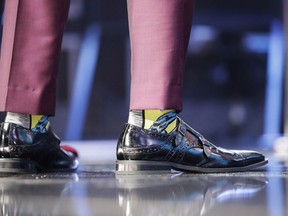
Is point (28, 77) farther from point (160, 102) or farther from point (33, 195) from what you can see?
point (33, 195)

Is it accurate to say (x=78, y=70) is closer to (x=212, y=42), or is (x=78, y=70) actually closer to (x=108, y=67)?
(x=108, y=67)

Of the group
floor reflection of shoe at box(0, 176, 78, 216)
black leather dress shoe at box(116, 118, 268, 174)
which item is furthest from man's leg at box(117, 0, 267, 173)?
floor reflection of shoe at box(0, 176, 78, 216)

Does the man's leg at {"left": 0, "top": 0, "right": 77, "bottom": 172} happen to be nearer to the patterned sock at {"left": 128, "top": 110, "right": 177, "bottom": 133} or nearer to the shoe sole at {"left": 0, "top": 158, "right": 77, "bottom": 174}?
the shoe sole at {"left": 0, "top": 158, "right": 77, "bottom": 174}

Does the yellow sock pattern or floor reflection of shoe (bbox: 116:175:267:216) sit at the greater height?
the yellow sock pattern

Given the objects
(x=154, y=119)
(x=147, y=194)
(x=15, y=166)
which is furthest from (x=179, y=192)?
(x=15, y=166)

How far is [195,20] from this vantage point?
3473mm

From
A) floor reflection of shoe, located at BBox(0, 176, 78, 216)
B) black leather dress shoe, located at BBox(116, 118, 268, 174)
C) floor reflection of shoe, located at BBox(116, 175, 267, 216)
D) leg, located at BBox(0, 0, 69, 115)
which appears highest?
leg, located at BBox(0, 0, 69, 115)

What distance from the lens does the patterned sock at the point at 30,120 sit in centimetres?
102

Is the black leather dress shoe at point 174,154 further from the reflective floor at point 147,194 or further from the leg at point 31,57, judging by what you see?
the leg at point 31,57

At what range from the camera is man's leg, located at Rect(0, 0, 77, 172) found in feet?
3.31

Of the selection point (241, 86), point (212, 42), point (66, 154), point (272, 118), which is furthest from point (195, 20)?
point (66, 154)

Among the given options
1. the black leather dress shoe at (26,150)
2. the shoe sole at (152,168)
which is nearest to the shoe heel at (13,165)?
the black leather dress shoe at (26,150)

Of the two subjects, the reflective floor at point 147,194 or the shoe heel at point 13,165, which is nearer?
the reflective floor at point 147,194

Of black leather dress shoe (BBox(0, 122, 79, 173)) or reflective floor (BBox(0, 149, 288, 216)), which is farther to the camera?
black leather dress shoe (BBox(0, 122, 79, 173))
